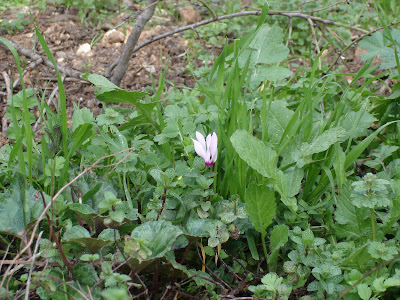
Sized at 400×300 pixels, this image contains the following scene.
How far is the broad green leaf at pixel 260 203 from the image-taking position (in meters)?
1.61

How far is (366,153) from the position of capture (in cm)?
233

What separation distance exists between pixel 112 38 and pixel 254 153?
2182mm

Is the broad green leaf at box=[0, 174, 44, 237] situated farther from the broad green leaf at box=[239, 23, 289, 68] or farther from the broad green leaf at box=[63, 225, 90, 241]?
the broad green leaf at box=[239, 23, 289, 68]

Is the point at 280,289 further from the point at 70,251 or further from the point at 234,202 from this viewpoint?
the point at 70,251

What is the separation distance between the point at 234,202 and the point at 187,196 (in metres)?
0.22

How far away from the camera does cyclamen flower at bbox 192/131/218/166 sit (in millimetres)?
1717

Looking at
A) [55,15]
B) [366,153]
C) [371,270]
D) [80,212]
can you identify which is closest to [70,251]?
[80,212]

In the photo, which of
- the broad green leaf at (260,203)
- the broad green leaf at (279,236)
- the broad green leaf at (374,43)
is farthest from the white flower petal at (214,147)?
the broad green leaf at (374,43)

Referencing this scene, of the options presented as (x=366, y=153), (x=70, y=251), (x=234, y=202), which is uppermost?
(x=234, y=202)

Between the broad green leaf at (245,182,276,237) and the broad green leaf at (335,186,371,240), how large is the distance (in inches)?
11.9

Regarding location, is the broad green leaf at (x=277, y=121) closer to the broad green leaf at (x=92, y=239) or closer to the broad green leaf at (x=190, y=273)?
the broad green leaf at (x=190, y=273)

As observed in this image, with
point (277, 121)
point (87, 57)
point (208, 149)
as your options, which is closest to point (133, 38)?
point (87, 57)

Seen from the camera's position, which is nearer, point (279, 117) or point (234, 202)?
point (234, 202)

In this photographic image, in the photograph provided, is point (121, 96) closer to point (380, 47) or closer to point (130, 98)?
point (130, 98)
